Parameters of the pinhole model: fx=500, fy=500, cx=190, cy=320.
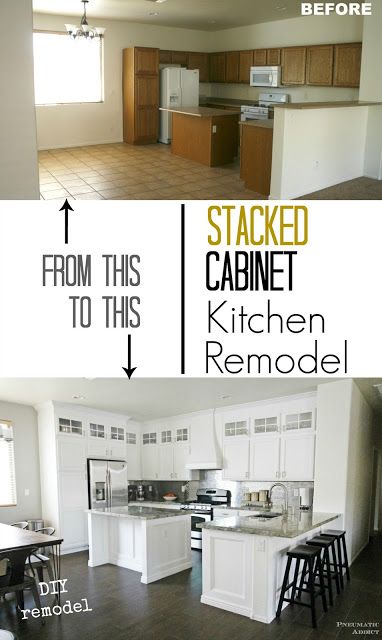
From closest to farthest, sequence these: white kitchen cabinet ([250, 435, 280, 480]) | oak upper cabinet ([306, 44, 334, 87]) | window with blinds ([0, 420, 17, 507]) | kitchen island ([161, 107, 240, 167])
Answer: window with blinds ([0, 420, 17, 507])
white kitchen cabinet ([250, 435, 280, 480])
kitchen island ([161, 107, 240, 167])
oak upper cabinet ([306, 44, 334, 87])

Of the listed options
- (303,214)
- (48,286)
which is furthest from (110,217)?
(303,214)

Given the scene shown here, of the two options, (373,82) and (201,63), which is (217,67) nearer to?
(201,63)

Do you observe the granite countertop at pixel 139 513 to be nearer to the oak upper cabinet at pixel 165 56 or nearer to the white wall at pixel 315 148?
the white wall at pixel 315 148

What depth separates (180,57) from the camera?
7570mm

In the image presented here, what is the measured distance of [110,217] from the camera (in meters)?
→ 2.60

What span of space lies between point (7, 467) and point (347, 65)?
20.7 ft

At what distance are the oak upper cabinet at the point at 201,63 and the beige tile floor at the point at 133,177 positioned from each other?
210cm

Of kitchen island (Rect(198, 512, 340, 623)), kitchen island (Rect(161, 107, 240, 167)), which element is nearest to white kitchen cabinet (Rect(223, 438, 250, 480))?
kitchen island (Rect(198, 512, 340, 623))

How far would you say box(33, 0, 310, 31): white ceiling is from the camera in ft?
17.5

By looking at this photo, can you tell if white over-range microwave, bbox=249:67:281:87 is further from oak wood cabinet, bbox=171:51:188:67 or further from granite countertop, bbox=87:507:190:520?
granite countertop, bbox=87:507:190:520

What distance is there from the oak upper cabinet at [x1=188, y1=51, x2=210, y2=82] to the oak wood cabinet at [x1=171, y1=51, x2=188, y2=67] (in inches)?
5.5

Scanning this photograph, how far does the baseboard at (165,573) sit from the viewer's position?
4.51 m

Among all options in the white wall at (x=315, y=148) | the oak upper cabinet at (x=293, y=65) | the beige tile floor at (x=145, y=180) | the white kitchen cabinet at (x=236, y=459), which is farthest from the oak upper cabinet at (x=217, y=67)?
the white kitchen cabinet at (x=236, y=459)

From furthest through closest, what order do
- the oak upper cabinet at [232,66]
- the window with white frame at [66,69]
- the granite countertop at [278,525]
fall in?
the oak upper cabinet at [232,66] < the window with white frame at [66,69] < the granite countertop at [278,525]
